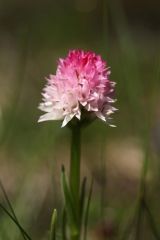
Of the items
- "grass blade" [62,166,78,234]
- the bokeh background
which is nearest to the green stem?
"grass blade" [62,166,78,234]

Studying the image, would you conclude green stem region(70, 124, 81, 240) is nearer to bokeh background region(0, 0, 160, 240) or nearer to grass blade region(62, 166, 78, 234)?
grass blade region(62, 166, 78, 234)

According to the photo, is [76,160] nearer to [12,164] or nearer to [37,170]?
[37,170]

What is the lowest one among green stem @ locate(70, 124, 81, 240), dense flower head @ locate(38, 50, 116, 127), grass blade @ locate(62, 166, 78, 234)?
grass blade @ locate(62, 166, 78, 234)

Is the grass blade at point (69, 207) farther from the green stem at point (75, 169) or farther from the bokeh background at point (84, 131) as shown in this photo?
the bokeh background at point (84, 131)

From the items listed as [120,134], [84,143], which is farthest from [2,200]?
[120,134]

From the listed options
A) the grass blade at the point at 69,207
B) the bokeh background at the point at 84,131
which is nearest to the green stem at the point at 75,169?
the grass blade at the point at 69,207

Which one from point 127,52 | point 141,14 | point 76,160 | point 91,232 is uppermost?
point 141,14
